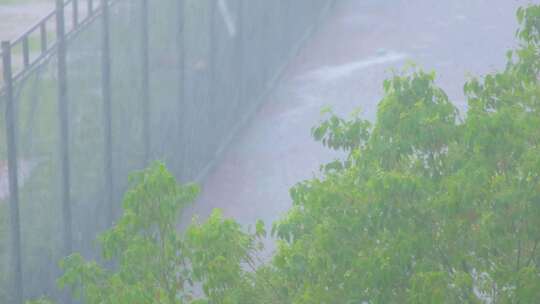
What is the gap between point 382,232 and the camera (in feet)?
25.4

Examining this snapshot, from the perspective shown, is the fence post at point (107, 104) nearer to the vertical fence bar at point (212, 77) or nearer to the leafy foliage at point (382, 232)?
the vertical fence bar at point (212, 77)

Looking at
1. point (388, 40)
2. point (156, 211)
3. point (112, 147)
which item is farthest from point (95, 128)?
point (388, 40)

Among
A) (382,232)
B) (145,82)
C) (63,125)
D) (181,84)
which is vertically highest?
(181,84)

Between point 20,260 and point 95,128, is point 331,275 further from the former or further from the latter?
point 95,128

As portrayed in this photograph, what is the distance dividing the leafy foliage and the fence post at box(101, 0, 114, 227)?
225 inches

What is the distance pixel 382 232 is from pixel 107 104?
665 centimetres

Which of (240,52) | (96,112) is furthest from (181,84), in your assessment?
(96,112)

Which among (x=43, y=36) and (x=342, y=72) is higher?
(x=342, y=72)

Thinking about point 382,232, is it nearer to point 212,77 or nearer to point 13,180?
point 13,180

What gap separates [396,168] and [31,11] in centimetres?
1682

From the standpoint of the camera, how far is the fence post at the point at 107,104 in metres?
13.7

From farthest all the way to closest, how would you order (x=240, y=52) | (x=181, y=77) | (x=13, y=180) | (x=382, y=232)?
(x=240, y=52)
(x=181, y=77)
(x=13, y=180)
(x=382, y=232)

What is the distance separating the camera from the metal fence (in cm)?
1161

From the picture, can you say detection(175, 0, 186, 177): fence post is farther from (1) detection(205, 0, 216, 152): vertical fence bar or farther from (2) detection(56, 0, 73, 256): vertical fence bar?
(2) detection(56, 0, 73, 256): vertical fence bar
